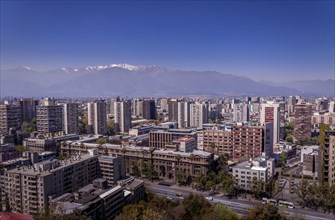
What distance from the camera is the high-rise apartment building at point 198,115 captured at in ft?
108

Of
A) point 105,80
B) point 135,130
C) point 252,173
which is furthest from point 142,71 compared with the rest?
point 252,173

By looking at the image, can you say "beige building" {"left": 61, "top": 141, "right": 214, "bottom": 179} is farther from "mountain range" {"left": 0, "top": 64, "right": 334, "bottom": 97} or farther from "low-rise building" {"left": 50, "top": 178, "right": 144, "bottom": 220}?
"mountain range" {"left": 0, "top": 64, "right": 334, "bottom": 97}

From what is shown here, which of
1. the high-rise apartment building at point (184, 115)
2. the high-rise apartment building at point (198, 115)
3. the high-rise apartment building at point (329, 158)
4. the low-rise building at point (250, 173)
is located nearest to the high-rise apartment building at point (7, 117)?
the high-rise apartment building at point (184, 115)

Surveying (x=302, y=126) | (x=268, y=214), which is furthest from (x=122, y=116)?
(x=268, y=214)

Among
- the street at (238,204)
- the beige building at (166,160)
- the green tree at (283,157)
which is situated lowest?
the street at (238,204)

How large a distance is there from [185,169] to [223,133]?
5585 mm

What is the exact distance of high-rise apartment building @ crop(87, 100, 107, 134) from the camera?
2939cm

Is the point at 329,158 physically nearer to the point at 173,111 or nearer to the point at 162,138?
the point at 162,138

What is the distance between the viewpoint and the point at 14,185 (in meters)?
11.5

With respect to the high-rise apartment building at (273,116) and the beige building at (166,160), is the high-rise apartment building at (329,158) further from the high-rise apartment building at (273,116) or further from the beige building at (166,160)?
the high-rise apartment building at (273,116)

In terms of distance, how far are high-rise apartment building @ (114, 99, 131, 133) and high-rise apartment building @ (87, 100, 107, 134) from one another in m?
1.52

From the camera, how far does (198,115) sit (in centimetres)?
3328

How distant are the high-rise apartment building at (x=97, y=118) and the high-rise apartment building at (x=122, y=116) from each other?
1.52m

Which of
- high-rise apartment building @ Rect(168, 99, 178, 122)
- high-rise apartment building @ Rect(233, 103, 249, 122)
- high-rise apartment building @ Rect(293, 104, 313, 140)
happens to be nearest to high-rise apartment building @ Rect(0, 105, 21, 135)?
high-rise apartment building @ Rect(168, 99, 178, 122)
